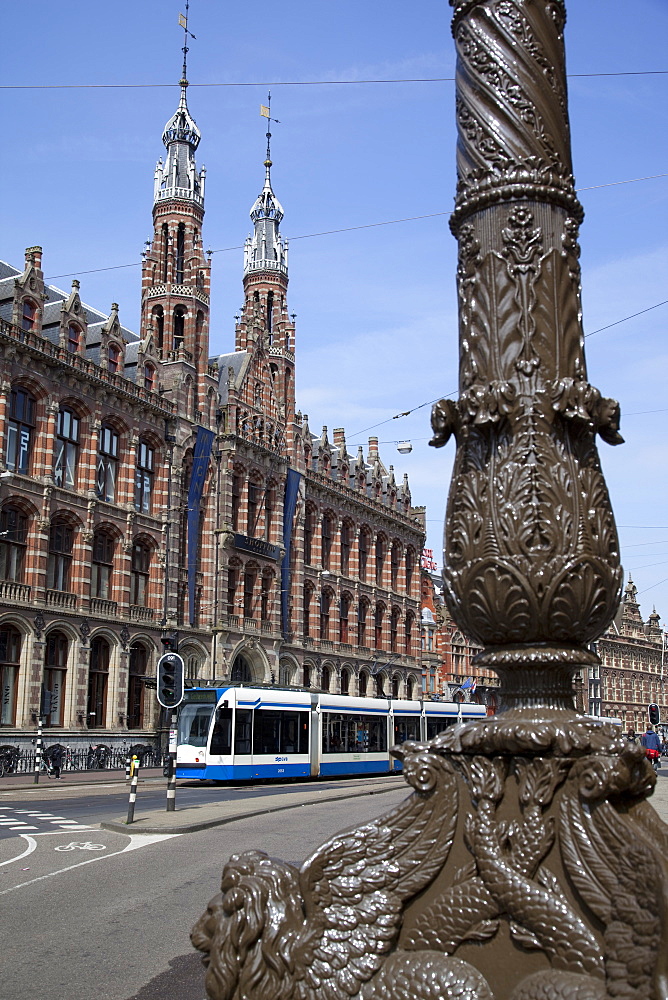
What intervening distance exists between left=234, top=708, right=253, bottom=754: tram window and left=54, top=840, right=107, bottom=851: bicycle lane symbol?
13752mm

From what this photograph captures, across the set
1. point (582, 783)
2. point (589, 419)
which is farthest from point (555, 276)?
point (582, 783)

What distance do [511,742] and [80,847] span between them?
35.6 feet

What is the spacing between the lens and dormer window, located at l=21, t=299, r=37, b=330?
3306 centimetres

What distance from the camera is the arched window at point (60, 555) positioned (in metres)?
33.0

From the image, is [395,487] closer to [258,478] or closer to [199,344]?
[258,478]

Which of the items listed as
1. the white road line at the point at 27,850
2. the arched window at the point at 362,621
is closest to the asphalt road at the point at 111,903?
the white road line at the point at 27,850

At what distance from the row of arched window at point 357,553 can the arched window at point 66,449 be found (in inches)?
690

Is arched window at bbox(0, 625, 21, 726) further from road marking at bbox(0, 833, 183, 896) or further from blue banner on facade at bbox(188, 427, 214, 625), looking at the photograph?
road marking at bbox(0, 833, 183, 896)

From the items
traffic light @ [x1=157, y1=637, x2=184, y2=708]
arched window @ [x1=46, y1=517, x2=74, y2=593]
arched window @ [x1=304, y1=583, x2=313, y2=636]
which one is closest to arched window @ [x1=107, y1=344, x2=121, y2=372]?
arched window @ [x1=46, y1=517, x2=74, y2=593]

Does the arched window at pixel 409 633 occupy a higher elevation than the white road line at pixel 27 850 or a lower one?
higher

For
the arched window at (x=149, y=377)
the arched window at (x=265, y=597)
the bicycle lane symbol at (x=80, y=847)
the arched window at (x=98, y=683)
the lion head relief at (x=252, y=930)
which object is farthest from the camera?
the arched window at (x=265, y=597)

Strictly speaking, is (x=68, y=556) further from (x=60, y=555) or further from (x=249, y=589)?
(x=249, y=589)

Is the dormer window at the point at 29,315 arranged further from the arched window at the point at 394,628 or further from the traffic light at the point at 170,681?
the arched window at the point at 394,628

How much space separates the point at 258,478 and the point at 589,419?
41543 millimetres
